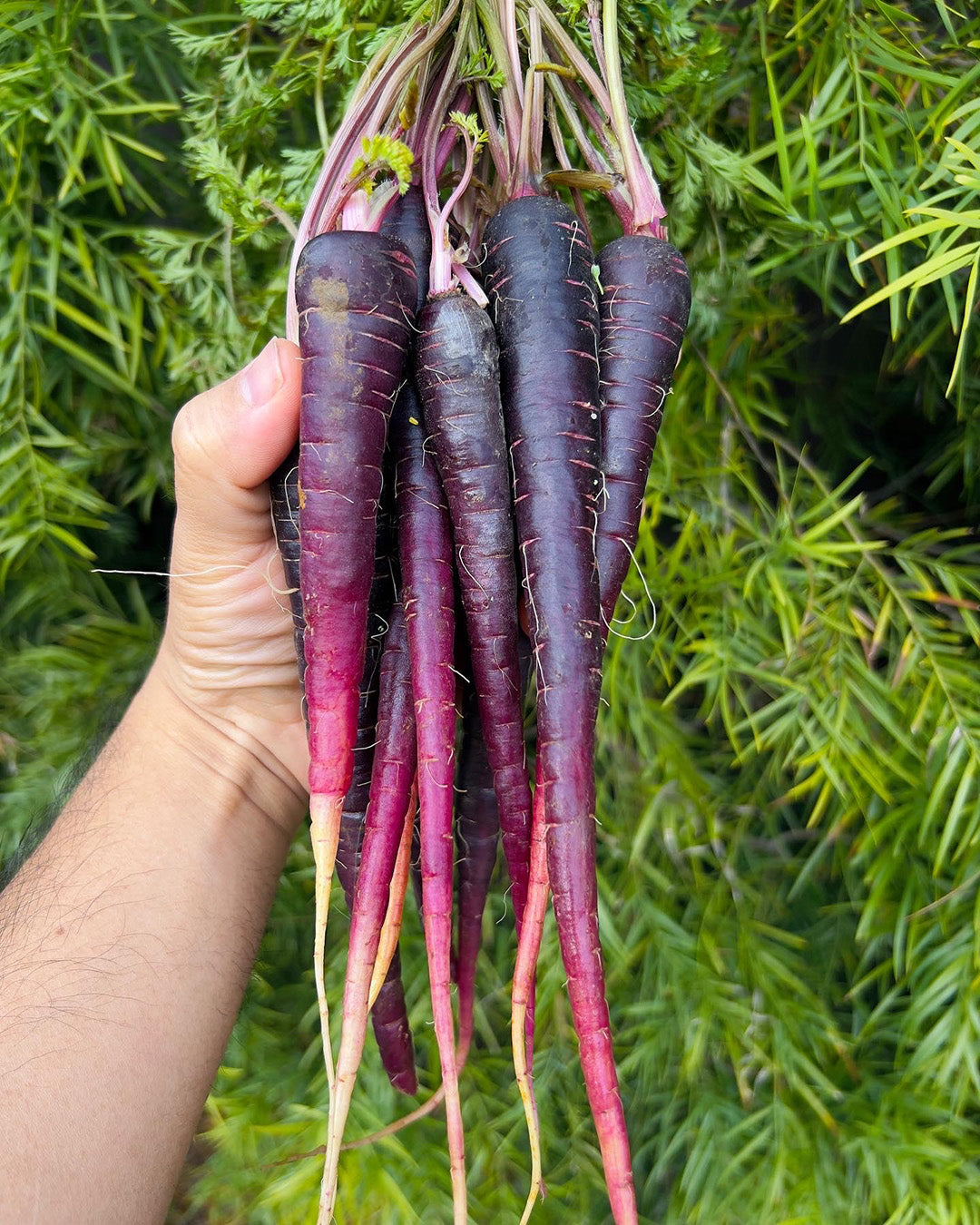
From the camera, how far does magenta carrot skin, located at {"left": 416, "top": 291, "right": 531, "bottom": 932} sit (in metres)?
0.76

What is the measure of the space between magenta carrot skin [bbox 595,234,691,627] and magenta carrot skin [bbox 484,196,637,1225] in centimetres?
4

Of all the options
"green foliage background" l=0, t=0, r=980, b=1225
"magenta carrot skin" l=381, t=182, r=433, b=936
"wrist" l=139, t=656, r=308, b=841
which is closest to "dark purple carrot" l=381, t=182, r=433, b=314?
"magenta carrot skin" l=381, t=182, r=433, b=936

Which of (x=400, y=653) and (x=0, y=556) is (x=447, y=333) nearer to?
(x=400, y=653)

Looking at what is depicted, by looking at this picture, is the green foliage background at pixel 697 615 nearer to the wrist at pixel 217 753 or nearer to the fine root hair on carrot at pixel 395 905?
the wrist at pixel 217 753

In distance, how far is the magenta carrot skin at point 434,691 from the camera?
780mm

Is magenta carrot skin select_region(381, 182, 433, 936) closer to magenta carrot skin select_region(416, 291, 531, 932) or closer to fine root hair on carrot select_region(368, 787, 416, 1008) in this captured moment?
magenta carrot skin select_region(416, 291, 531, 932)

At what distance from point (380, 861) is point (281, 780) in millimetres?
440

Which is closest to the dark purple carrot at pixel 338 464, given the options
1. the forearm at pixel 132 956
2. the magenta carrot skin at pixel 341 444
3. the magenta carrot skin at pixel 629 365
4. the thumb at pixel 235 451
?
the magenta carrot skin at pixel 341 444

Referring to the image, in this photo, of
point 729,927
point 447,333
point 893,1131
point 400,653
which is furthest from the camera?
point 729,927

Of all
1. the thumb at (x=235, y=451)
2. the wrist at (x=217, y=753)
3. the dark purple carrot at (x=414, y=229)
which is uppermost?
the dark purple carrot at (x=414, y=229)

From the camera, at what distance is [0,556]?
1.35 m

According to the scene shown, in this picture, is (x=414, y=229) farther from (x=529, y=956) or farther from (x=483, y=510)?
(x=529, y=956)

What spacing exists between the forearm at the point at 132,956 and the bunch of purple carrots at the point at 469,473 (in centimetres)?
30

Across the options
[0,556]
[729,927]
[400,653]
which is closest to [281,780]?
[400,653]
